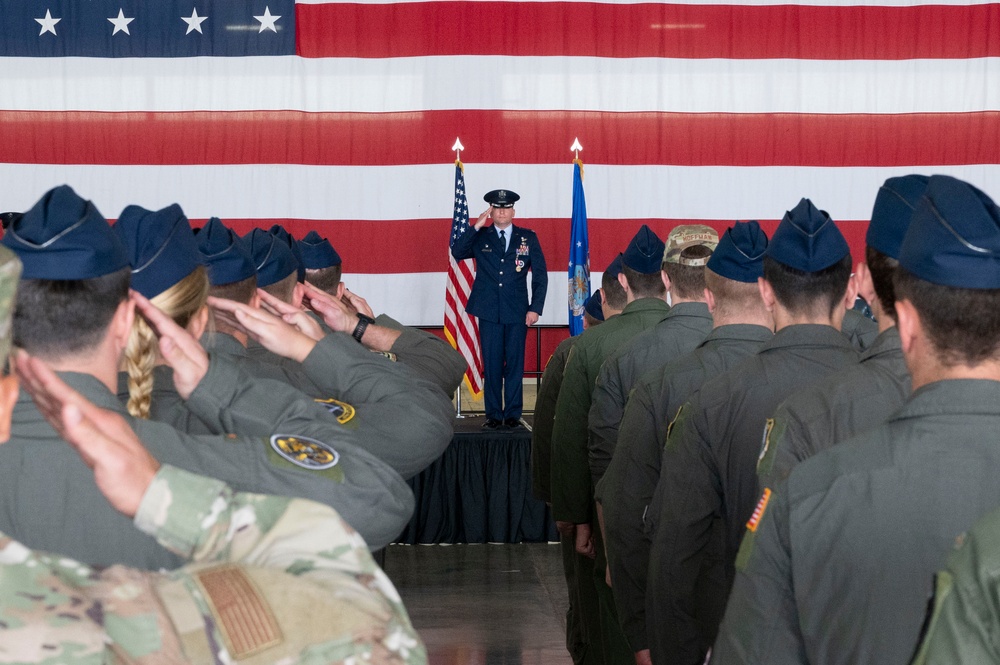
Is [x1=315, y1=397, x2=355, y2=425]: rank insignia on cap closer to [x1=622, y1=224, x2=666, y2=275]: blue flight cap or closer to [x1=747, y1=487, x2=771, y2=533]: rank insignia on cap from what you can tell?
[x1=747, y1=487, x2=771, y2=533]: rank insignia on cap

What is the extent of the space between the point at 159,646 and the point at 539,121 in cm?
764

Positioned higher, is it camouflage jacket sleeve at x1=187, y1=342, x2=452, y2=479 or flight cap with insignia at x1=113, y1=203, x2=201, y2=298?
flight cap with insignia at x1=113, y1=203, x2=201, y2=298

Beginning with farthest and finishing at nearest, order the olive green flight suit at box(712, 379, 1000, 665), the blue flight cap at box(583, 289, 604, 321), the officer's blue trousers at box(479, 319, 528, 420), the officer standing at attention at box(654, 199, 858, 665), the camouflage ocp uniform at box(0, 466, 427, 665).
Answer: the officer's blue trousers at box(479, 319, 528, 420), the blue flight cap at box(583, 289, 604, 321), the officer standing at attention at box(654, 199, 858, 665), the olive green flight suit at box(712, 379, 1000, 665), the camouflage ocp uniform at box(0, 466, 427, 665)

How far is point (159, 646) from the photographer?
0.66 metres

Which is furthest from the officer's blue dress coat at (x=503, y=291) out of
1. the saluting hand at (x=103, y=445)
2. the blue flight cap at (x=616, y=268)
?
the saluting hand at (x=103, y=445)

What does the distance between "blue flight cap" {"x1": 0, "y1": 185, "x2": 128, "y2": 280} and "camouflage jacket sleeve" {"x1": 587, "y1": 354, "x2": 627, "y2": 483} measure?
232 cm

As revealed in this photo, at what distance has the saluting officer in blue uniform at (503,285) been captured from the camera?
7.14 metres

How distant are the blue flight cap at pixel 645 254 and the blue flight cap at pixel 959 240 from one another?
253 centimetres

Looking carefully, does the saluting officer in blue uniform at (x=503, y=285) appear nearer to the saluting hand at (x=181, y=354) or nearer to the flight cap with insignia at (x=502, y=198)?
the flight cap with insignia at (x=502, y=198)

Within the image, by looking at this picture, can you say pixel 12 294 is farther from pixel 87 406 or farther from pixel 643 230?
pixel 643 230

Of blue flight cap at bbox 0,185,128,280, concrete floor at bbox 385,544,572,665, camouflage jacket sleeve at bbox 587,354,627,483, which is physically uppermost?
blue flight cap at bbox 0,185,128,280

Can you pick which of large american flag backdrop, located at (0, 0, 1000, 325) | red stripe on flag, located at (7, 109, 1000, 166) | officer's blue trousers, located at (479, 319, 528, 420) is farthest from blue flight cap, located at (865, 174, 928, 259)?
red stripe on flag, located at (7, 109, 1000, 166)

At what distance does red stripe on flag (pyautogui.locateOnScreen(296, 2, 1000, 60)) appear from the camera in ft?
26.3

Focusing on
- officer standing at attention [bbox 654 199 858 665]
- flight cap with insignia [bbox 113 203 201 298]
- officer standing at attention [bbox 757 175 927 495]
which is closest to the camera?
flight cap with insignia [bbox 113 203 201 298]
